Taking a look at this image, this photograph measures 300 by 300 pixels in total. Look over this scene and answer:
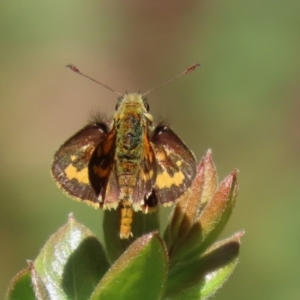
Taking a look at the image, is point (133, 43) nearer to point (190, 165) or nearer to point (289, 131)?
point (289, 131)

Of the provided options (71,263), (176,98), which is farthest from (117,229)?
(176,98)

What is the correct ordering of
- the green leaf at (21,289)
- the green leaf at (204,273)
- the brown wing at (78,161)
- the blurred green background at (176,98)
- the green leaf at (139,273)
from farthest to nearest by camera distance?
the blurred green background at (176,98) < the brown wing at (78,161) < the green leaf at (204,273) < the green leaf at (21,289) < the green leaf at (139,273)

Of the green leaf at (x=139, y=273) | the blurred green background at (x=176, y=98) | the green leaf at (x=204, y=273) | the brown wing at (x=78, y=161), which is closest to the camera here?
the green leaf at (x=139, y=273)

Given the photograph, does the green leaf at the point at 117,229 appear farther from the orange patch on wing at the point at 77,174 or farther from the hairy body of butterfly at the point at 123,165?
the orange patch on wing at the point at 77,174

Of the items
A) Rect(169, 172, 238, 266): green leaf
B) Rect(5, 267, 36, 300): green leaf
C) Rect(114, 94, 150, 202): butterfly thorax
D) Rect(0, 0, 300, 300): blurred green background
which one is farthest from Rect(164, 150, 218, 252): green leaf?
Rect(0, 0, 300, 300): blurred green background

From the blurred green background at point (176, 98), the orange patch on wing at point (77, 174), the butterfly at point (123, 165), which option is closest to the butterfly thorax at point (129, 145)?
the butterfly at point (123, 165)

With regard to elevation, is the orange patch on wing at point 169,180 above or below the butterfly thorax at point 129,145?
below

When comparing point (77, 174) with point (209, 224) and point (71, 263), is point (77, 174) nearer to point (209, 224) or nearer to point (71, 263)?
point (71, 263)
